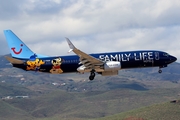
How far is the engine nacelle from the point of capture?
10356cm

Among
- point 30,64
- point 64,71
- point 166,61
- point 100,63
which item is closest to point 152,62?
point 166,61

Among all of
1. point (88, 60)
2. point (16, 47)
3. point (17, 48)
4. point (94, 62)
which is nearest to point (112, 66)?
point (94, 62)

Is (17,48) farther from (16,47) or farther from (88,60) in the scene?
(88,60)

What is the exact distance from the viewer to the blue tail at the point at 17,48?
364ft

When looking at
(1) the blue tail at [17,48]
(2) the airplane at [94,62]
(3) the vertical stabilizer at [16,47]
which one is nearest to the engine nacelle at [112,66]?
(2) the airplane at [94,62]

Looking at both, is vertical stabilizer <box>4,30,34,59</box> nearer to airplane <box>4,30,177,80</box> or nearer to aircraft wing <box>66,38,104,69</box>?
airplane <box>4,30,177,80</box>

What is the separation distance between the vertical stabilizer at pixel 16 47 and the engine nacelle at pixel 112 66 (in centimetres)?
1977

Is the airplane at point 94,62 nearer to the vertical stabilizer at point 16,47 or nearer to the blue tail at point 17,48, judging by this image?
the blue tail at point 17,48

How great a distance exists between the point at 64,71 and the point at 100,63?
8.96 m

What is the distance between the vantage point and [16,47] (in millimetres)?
112812

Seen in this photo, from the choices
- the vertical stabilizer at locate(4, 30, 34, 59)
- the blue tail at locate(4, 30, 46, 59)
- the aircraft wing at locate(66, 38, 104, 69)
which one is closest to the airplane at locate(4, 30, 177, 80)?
the aircraft wing at locate(66, 38, 104, 69)

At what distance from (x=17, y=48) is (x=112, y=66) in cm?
2519

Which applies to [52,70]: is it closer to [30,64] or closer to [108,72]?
[30,64]

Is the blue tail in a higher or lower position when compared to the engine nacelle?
higher
